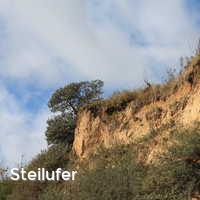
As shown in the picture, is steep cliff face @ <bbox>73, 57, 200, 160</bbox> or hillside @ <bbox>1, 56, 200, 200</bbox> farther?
steep cliff face @ <bbox>73, 57, 200, 160</bbox>

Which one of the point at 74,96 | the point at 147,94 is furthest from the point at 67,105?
the point at 147,94

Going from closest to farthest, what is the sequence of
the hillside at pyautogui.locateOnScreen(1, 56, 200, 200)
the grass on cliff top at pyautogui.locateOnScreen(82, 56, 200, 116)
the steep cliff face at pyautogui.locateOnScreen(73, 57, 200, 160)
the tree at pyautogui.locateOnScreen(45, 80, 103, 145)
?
the hillside at pyautogui.locateOnScreen(1, 56, 200, 200) → the steep cliff face at pyautogui.locateOnScreen(73, 57, 200, 160) → the grass on cliff top at pyautogui.locateOnScreen(82, 56, 200, 116) → the tree at pyautogui.locateOnScreen(45, 80, 103, 145)

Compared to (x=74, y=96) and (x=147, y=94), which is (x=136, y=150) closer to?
(x=147, y=94)

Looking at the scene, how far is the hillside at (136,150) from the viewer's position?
1673 cm

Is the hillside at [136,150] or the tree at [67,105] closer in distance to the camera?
the hillside at [136,150]

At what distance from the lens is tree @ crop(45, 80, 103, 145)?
104 feet

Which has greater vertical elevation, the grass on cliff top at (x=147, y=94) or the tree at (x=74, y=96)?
the tree at (x=74, y=96)

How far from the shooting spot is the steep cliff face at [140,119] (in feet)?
69.2

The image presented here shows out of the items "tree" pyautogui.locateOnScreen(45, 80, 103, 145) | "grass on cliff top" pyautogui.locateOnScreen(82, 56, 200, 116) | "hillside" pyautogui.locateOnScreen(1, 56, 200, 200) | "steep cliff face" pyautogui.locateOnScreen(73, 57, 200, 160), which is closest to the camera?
"hillside" pyautogui.locateOnScreen(1, 56, 200, 200)

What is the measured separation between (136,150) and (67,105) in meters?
11.6

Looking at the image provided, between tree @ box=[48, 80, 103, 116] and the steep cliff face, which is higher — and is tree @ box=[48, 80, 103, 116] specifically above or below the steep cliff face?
above

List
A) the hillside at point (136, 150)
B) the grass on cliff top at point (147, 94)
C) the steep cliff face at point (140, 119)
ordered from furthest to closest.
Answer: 1. the grass on cliff top at point (147, 94)
2. the steep cliff face at point (140, 119)
3. the hillside at point (136, 150)

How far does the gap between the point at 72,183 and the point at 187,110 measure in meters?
4.84

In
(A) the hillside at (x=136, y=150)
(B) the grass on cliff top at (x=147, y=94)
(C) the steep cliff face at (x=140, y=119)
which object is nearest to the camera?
(A) the hillside at (x=136, y=150)
